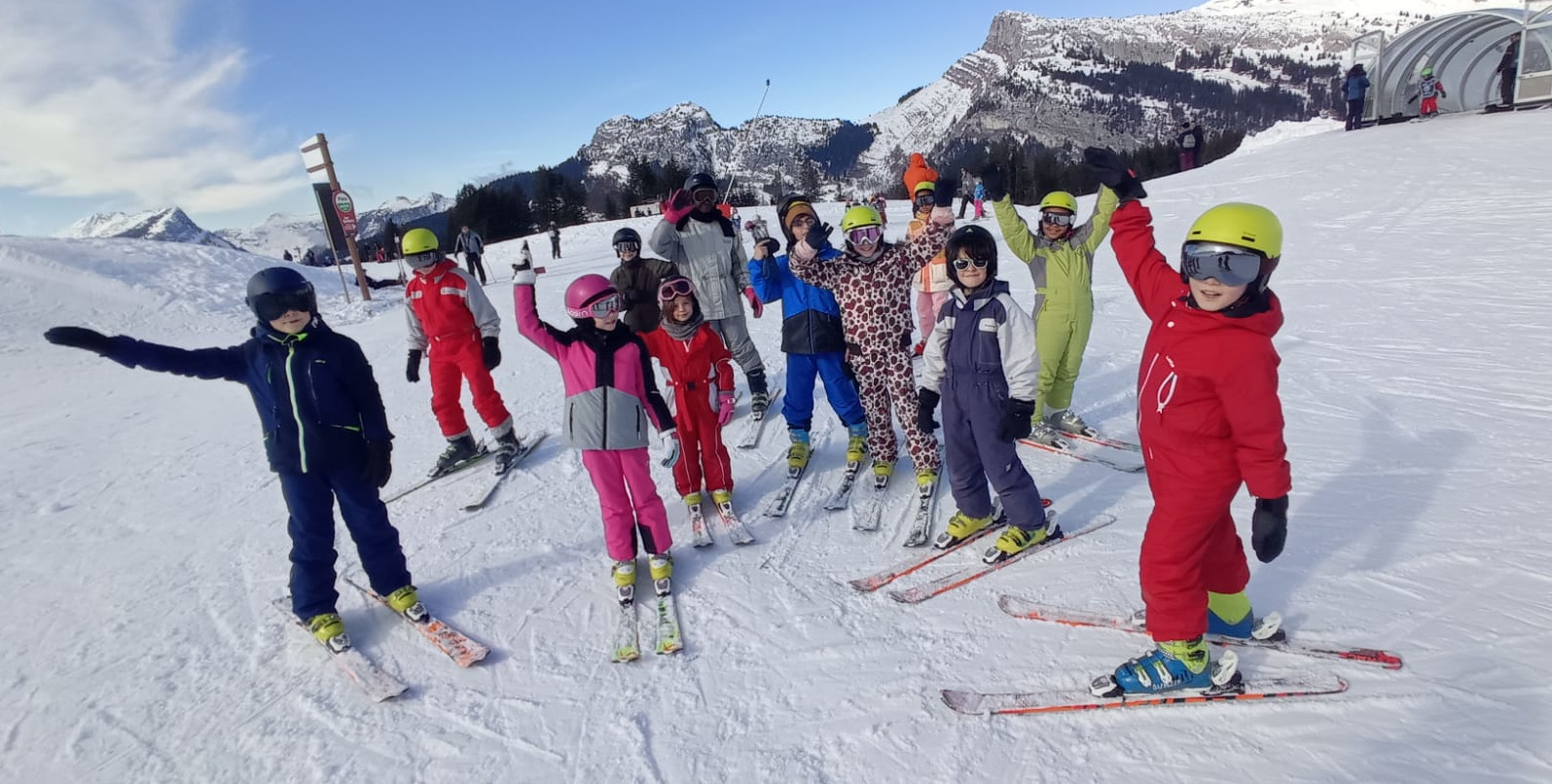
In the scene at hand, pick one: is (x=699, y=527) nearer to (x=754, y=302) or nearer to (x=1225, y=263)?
(x=754, y=302)

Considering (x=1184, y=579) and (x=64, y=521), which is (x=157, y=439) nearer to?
(x=64, y=521)

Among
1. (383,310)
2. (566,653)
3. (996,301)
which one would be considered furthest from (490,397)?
(383,310)

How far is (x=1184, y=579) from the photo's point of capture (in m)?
2.55

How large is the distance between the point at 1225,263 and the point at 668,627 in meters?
2.81

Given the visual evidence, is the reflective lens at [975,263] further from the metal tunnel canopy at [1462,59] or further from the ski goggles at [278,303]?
the metal tunnel canopy at [1462,59]

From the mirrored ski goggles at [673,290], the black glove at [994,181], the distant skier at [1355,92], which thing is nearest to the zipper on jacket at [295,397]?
the mirrored ski goggles at [673,290]

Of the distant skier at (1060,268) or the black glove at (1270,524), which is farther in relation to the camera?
the distant skier at (1060,268)

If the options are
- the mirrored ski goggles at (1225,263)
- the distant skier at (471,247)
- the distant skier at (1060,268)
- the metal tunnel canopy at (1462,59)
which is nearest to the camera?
the mirrored ski goggles at (1225,263)

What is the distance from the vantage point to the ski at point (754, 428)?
588 cm

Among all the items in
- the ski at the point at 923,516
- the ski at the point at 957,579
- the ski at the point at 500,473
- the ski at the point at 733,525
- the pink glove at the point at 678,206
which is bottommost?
the ski at the point at 957,579

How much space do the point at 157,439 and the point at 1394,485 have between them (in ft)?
33.9

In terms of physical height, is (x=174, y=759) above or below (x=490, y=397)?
below

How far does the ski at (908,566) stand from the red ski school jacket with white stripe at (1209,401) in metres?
1.46

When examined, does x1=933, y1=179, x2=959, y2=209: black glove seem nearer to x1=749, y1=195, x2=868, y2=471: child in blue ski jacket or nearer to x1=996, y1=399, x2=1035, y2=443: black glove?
x1=749, y1=195, x2=868, y2=471: child in blue ski jacket
